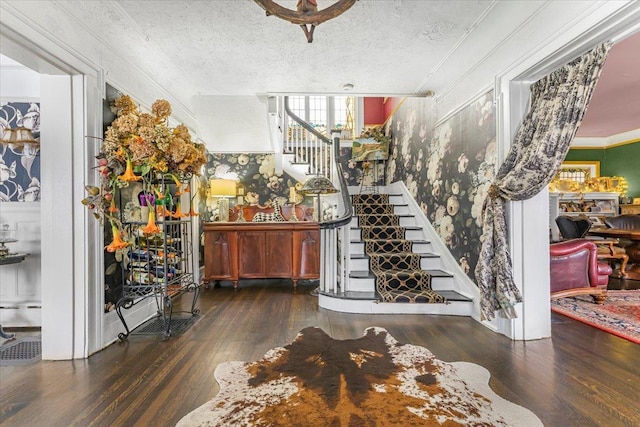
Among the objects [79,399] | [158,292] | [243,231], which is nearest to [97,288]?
[158,292]

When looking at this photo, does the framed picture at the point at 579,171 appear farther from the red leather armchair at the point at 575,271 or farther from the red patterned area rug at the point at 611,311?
the red leather armchair at the point at 575,271

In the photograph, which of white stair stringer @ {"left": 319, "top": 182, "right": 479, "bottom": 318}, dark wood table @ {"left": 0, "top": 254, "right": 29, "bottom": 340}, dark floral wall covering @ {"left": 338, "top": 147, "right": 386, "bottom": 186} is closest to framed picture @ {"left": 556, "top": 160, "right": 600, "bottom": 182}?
dark floral wall covering @ {"left": 338, "top": 147, "right": 386, "bottom": 186}

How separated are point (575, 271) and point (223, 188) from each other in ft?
15.3

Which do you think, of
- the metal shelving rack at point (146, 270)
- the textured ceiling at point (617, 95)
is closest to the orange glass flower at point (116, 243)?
the metal shelving rack at point (146, 270)

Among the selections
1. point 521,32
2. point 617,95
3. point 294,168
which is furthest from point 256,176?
point 617,95

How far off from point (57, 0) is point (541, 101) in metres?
3.45

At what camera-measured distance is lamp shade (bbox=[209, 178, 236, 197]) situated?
→ 4867 millimetres

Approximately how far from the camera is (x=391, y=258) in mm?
3910

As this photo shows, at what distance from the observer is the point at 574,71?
217 centimetres

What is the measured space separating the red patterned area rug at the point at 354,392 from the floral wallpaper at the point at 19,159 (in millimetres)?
2688

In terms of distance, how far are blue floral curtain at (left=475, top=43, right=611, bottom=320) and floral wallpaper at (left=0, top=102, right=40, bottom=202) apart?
4.20 meters

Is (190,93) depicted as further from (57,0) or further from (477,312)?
(477,312)

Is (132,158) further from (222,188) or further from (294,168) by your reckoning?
(294,168)

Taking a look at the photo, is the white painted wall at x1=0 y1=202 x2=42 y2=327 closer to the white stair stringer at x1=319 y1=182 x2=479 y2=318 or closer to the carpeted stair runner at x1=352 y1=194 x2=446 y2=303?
the white stair stringer at x1=319 y1=182 x2=479 y2=318
